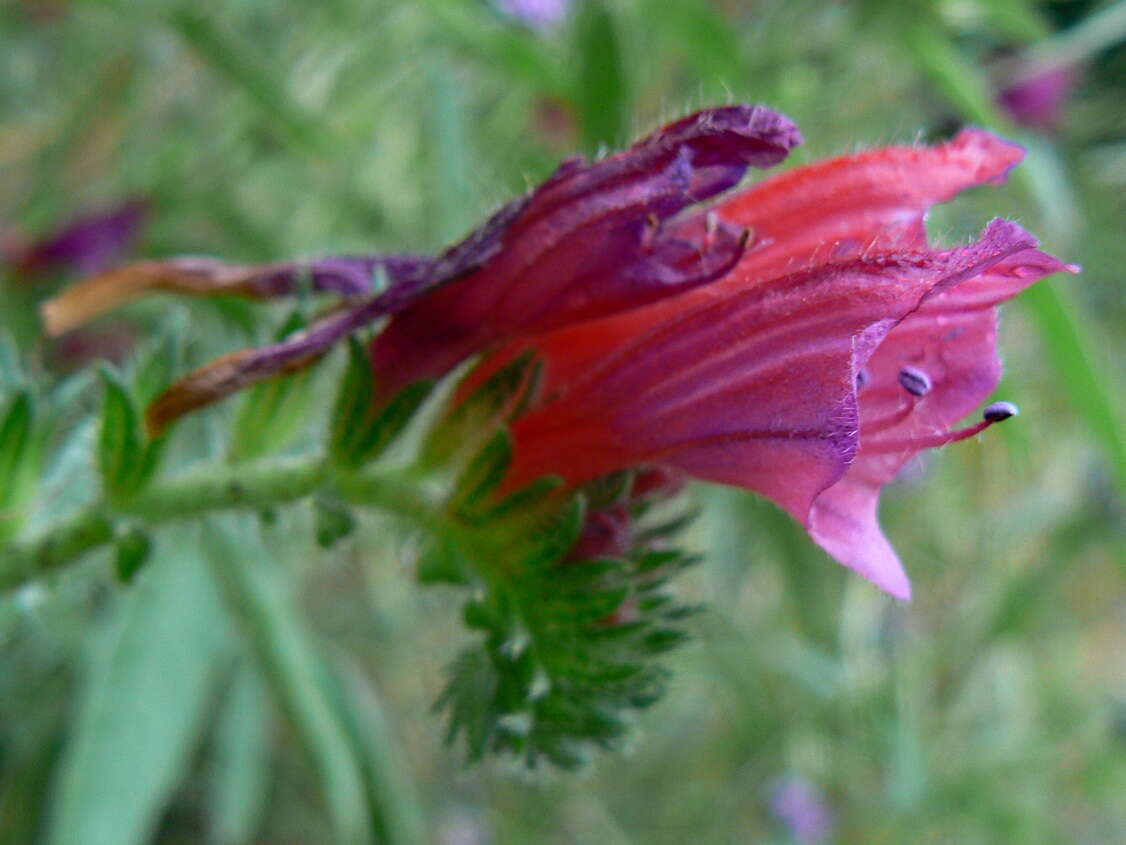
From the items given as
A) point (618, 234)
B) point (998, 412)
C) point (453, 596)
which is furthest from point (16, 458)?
point (998, 412)

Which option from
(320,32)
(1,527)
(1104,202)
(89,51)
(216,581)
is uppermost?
(89,51)

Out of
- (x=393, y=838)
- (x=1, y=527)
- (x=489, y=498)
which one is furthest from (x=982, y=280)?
(x=393, y=838)

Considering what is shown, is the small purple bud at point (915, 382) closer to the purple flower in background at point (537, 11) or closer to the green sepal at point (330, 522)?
the green sepal at point (330, 522)

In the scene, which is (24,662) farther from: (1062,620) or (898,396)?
(1062,620)

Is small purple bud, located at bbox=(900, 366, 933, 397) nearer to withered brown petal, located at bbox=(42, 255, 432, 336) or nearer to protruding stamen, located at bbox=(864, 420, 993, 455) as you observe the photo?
protruding stamen, located at bbox=(864, 420, 993, 455)

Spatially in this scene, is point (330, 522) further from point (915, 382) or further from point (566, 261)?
point (915, 382)

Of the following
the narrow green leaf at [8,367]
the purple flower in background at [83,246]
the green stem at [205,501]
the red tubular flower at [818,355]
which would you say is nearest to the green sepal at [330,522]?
the green stem at [205,501]

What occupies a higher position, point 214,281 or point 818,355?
point 214,281
